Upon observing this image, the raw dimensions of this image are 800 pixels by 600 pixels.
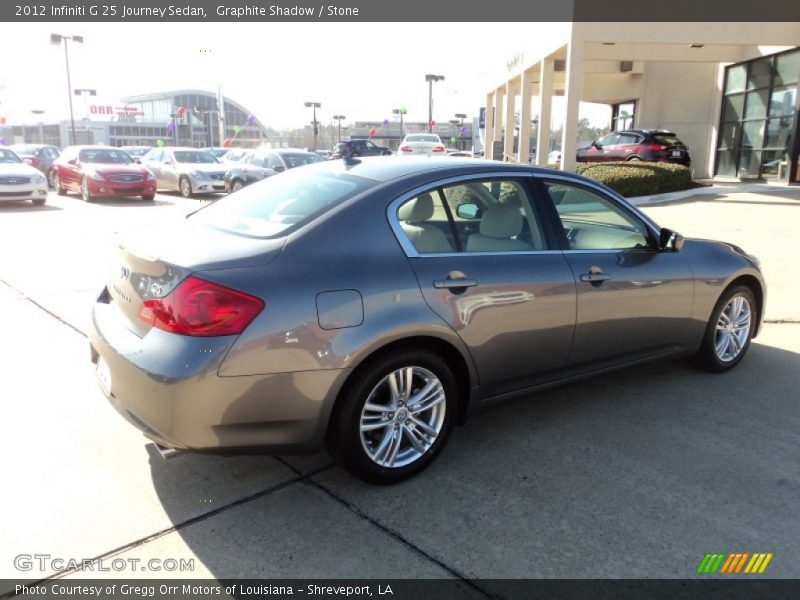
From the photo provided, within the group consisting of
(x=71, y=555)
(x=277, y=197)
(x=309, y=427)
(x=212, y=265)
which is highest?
(x=277, y=197)

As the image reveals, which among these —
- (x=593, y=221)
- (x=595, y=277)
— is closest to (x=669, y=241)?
(x=593, y=221)

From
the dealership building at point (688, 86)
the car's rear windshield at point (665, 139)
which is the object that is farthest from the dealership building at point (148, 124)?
the car's rear windshield at point (665, 139)

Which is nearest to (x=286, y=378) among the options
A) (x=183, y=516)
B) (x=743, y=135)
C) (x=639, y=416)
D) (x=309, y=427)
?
(x=309, y=427)

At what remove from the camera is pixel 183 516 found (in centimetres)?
292

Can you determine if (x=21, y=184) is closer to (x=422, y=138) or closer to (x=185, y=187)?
(x=185, y=187)

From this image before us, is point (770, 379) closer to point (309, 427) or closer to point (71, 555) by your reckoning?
point (309, 427)

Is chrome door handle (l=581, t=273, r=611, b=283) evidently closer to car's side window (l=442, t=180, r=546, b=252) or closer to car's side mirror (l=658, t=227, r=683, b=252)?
car's side window (l=442, t=180, r=546, b=252)

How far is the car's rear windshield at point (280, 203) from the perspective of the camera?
10.7ft

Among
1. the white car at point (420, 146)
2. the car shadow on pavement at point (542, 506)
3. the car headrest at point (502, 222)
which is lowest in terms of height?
the car shadow on pavement at point (542, 506)

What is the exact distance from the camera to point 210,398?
2.69 m

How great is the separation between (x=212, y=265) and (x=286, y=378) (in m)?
0.59

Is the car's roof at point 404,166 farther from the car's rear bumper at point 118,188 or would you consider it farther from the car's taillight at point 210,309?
the car's rear bumper at point 118,188

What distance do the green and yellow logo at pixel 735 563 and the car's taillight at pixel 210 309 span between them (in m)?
2.14

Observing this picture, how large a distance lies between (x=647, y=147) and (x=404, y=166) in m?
19.0
